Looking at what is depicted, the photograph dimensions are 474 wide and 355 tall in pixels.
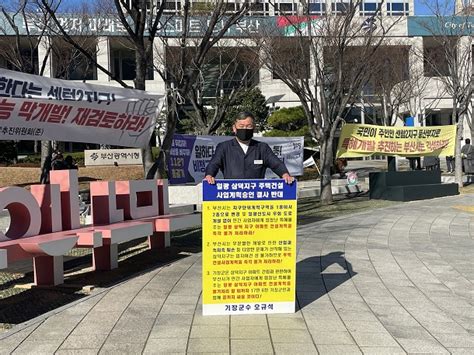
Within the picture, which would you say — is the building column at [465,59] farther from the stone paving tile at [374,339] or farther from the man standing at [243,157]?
the stone paving tile at [374,339]

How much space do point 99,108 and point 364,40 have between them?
11.6 meters

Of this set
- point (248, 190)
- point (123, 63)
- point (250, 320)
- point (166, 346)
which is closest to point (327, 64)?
point (248, 190)

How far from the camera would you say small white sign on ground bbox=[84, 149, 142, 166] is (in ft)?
93.3

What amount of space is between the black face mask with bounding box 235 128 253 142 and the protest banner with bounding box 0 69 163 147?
287cm

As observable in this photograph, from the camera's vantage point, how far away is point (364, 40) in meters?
16.9

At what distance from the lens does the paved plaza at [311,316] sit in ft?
15.3

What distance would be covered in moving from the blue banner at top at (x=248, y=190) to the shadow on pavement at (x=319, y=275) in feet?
4.54

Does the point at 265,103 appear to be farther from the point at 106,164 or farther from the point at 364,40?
the point at 364,40

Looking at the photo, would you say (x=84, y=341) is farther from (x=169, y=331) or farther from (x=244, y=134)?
(x=244, y=134)

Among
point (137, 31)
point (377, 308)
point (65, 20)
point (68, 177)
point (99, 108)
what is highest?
point (65, 20)

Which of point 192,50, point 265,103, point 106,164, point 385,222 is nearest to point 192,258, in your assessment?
point 385,222

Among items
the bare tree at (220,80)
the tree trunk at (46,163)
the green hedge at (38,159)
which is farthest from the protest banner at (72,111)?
the green hedge at (38,159)

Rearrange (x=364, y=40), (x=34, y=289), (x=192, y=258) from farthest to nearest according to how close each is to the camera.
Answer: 1. (x=364, y=40)
2. (x=192, y=258)
3. (x=34, y=289)

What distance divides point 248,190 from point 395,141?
14.2m
